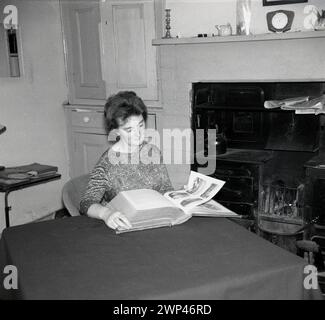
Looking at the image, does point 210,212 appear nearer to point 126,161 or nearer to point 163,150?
point 126,161

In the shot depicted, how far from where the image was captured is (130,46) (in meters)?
3.41

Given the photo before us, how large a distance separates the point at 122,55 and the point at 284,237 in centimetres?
187

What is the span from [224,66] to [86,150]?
4.93 feet

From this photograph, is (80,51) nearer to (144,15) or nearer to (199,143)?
(144,15)

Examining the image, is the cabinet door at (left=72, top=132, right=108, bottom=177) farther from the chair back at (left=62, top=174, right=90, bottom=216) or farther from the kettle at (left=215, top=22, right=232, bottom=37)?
the chair back at (left=62, top=174, right=90, bottom=216)

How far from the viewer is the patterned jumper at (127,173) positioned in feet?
6.29

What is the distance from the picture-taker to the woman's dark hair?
76.7 inches

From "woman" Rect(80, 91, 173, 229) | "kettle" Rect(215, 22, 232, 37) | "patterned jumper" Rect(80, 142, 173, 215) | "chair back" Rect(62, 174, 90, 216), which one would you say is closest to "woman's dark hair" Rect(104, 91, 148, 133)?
"woman" Rect(80, 91, 173, 229)

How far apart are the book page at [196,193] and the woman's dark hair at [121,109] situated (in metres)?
0.44

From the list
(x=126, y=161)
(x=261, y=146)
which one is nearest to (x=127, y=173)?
(x=126, y=161)

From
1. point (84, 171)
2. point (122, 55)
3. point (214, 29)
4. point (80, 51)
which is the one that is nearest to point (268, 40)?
point (214, 29)
